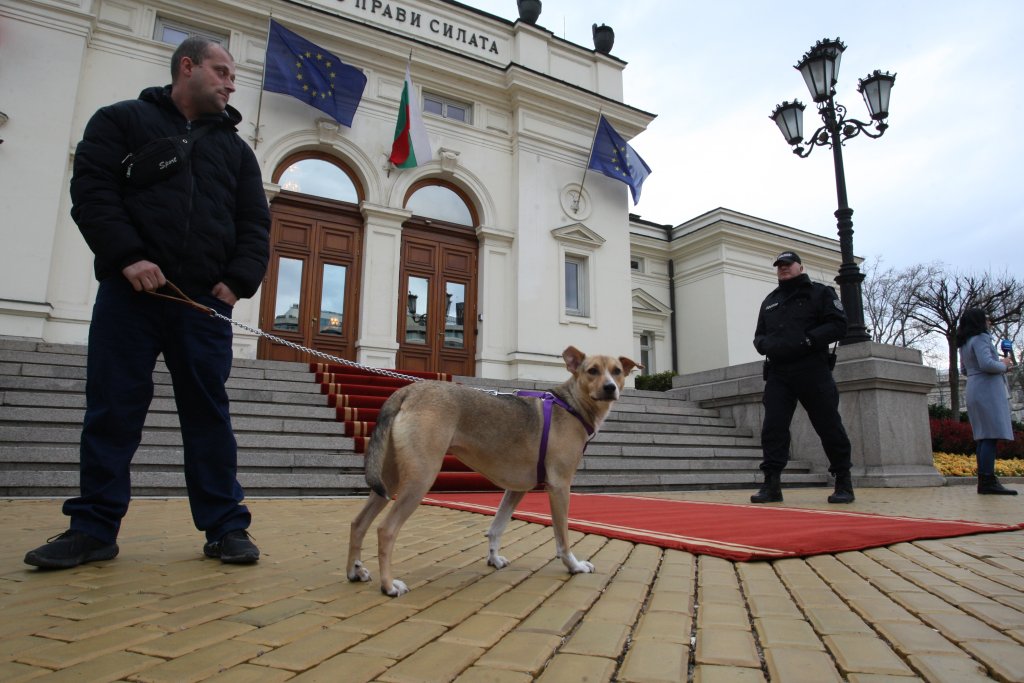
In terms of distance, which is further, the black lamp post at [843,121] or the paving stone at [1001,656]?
the black lamp post at [843,121]

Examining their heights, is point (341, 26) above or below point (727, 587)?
above

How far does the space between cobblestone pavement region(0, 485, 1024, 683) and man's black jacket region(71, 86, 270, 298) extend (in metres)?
1.43

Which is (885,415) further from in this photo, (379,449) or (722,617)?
(379,449)

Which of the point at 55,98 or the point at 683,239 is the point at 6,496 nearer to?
the point at 55,98

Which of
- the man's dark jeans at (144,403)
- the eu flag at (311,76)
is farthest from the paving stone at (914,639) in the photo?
the eu flag at (311,76)

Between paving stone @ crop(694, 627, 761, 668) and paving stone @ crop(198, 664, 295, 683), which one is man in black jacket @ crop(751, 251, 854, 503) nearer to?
paving stone @ crop(694, 627, 761, 668)

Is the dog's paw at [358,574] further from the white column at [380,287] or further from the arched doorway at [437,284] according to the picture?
the arched doorway at [437,284]

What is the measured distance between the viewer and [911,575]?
9.16ft

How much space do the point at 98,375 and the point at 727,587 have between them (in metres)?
3.01

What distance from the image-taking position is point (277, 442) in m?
7.36

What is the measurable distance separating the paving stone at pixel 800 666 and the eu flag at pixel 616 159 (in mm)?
16101

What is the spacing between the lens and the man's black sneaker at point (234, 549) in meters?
2.88

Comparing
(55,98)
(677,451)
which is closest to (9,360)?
(55,98)

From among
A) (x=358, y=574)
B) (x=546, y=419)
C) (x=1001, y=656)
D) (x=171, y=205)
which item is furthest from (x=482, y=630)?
(x=171, y=205)
